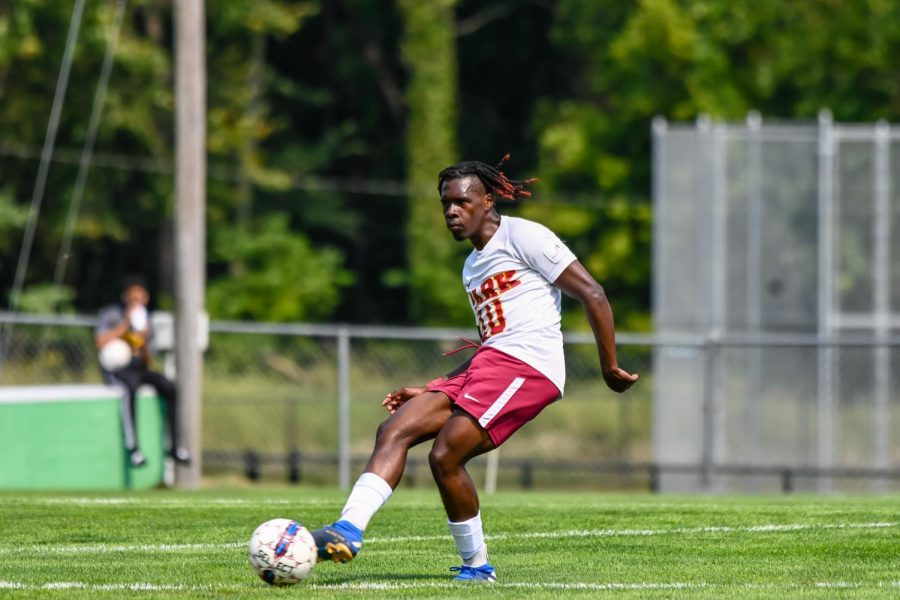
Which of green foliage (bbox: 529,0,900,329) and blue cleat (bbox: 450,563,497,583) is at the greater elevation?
green foliage (bbox: 529,0,900,329)

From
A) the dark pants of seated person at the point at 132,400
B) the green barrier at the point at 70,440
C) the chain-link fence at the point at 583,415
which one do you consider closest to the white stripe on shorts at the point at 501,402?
the green barrier at the point at 70,440

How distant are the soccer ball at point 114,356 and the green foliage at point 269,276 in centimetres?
2107

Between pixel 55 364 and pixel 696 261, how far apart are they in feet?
25.5

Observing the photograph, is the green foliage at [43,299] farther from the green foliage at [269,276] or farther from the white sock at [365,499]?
the white sock at [365,499]

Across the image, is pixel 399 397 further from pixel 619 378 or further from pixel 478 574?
pixel 619 378

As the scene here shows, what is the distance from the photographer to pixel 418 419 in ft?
23.1

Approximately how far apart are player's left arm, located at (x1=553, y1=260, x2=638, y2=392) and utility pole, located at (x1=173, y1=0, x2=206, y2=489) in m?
9.95

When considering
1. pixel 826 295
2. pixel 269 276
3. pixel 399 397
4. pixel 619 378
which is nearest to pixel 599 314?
pixel 619 378

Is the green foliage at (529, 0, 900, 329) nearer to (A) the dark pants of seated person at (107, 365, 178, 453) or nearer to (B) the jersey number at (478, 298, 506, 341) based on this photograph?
(A) the dark pants of seated person at (107, 365, 178, 453)

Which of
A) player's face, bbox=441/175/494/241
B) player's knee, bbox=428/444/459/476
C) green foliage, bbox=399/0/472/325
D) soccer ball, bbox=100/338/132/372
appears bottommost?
player's knee, bbox=428/444/459/476

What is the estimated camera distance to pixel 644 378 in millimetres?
25469

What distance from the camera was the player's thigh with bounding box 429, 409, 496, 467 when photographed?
6965mm

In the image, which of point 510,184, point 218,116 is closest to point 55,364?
point 510,184

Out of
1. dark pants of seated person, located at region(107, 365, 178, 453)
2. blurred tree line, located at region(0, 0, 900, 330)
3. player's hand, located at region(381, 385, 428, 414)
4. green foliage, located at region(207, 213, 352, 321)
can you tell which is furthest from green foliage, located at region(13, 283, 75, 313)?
player's hand, located at region(381, 385, 428, 414)
